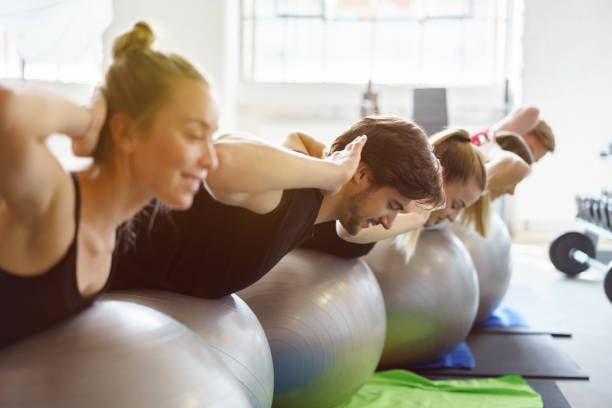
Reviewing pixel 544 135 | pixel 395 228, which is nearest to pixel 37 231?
A: pixel 395 228

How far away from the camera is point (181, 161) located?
113cm

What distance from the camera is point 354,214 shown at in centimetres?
192

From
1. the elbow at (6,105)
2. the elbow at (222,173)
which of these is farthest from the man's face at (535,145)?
the elbow at (6,105)

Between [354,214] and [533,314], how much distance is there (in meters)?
2.75

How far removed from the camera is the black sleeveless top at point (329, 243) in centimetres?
244

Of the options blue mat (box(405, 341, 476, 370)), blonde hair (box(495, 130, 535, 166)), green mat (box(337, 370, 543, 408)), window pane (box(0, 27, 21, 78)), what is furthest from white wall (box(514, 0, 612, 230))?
window pane (box(0, 27, 21, 78))

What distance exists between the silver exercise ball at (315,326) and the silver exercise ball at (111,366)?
80cm

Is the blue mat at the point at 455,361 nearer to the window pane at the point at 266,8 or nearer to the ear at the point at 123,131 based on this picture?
the ear at the point at 123,131

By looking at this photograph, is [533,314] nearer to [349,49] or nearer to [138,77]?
[138,77]

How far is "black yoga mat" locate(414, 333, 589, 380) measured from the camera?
3.15 m

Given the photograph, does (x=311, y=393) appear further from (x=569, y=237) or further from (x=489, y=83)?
(x=489, y=83)

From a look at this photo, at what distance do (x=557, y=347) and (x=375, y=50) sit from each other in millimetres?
5158

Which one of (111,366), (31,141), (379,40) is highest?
(379,40)

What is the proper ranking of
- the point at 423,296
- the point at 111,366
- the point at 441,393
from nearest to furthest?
the point at 111,366, the point at 441,393, the point at 423,296
